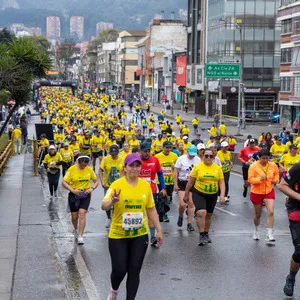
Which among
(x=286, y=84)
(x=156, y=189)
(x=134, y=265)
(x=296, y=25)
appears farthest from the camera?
(x=286, y=84)

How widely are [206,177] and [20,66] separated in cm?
979

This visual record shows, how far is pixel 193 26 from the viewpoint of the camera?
277ft

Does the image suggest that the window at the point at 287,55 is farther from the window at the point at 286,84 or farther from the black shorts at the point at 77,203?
the black shorts at the point at 77,203

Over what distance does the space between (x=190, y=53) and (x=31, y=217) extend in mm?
72295

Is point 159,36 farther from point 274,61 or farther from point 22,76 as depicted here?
point 22,76

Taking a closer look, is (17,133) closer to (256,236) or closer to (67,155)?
(67,155)

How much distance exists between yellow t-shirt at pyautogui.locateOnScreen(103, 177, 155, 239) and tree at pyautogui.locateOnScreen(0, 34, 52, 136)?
41.3 ft

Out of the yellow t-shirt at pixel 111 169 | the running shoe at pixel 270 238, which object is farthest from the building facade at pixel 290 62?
the running shoe at pixel 270 238

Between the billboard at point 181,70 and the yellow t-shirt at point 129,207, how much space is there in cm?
8192

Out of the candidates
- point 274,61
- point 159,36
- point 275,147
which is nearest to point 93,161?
point 275,147

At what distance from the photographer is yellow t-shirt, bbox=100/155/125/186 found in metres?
14.1

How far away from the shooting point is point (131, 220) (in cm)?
775

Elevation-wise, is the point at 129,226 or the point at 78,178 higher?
the point at 129,226

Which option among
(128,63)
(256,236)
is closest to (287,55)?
(256,236)
